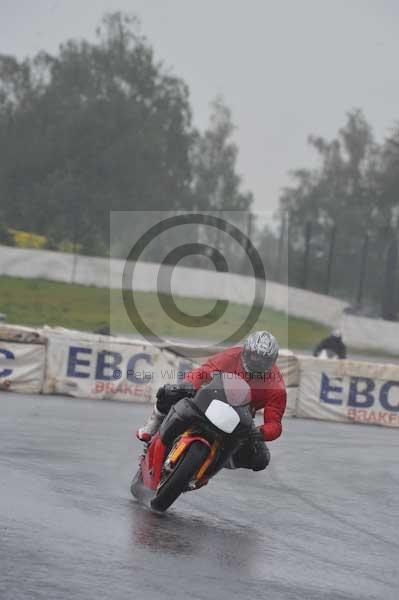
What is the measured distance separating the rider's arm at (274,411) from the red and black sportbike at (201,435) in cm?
Answer: 28

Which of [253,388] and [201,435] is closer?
[201,435]

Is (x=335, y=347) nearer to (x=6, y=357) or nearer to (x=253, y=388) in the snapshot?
(x=6, y=357)

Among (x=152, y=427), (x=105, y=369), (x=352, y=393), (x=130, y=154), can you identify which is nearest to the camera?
(x=152, y=427)

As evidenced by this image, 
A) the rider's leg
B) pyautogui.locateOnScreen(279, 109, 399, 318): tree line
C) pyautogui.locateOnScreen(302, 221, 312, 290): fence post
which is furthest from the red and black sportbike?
pyautogui.locateOnScreen(302, 221, 312, 290): fence post

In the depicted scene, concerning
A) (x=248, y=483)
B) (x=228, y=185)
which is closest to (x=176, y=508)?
(x=248, y=483)

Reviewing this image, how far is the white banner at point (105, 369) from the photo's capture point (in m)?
20.5

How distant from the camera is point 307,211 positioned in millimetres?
92500

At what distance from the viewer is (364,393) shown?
20.6 meters

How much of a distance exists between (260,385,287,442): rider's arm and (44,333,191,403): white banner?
1134 centimetres

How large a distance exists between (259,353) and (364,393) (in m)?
12.1

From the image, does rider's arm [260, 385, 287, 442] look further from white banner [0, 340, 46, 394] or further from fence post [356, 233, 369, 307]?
fence post [356, 233, 369, 307]

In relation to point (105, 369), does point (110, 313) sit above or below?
below

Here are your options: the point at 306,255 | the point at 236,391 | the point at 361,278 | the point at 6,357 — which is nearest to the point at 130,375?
the point at 6,357

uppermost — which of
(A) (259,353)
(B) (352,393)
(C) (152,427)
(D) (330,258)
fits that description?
(D) (330,258)
